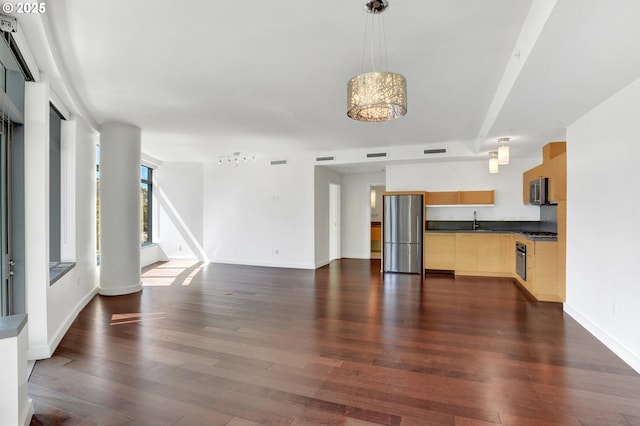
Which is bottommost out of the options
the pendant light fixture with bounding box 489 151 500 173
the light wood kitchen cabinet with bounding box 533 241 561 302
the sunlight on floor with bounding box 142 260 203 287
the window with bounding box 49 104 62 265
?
the sunlight on floor with bounding box 142 260 203 287

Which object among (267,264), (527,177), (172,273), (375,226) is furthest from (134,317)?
(375,226)

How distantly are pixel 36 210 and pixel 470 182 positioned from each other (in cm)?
719

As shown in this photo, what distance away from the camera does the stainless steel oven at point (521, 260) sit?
548 cm

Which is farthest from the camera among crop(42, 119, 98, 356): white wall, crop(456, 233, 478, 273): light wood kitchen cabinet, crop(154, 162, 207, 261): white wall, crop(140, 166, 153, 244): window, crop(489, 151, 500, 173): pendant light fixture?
crop(154, 162, 207, 261): white wall

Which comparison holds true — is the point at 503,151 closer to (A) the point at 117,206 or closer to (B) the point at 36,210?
(B) the point at 36,210

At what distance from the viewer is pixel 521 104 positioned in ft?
11.8

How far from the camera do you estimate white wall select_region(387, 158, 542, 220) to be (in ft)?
23.0

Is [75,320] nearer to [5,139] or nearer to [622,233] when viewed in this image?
[5,139]

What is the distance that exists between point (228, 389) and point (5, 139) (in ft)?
8.57

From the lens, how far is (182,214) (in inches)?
347

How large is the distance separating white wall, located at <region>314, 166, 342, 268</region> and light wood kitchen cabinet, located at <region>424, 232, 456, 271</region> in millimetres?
2390

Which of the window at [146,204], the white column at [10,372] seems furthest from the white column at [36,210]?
the window at [146,204]

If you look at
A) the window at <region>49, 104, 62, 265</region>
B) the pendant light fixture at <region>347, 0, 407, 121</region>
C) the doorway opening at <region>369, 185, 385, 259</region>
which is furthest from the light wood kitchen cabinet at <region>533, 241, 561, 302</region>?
the window at <region>49, 104, 62, 265</region>

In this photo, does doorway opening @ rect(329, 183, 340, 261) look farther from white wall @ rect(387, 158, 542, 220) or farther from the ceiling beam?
the ceiling beam
